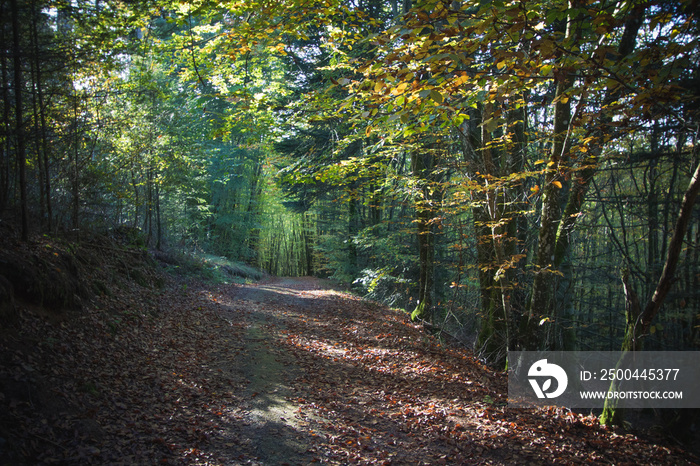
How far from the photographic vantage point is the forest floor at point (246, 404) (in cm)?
362

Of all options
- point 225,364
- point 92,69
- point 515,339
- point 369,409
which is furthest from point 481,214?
point 92,69

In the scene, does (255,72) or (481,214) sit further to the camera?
(255,72)

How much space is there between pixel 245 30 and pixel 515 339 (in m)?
7.30

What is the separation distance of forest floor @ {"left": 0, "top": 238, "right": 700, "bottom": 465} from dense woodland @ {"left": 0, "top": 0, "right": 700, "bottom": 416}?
1.57m

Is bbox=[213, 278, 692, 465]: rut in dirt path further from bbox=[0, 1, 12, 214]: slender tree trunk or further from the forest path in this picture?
bbox=[0, 1, 12, 214]: slender tree trunk

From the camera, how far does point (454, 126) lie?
5.93 m

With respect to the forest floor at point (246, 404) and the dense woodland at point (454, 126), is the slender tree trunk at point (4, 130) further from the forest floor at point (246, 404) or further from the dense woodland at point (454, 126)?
the forest floor at point (246, 404)

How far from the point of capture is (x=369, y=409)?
5340mm

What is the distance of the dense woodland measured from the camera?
11.8 feet

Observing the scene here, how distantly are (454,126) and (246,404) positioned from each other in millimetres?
5238

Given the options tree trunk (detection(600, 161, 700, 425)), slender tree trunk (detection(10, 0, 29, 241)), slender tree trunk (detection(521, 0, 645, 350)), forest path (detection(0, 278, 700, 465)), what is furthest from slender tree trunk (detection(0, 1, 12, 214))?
tree trunk (detection(600, 161, 700, 425))

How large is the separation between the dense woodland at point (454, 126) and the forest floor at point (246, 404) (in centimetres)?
157

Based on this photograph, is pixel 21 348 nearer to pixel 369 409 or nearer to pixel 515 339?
pixel 369 409

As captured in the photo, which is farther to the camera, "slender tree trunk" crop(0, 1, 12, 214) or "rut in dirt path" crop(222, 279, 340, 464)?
"slender tree trunk" crop(0, 1, 12, 214)
